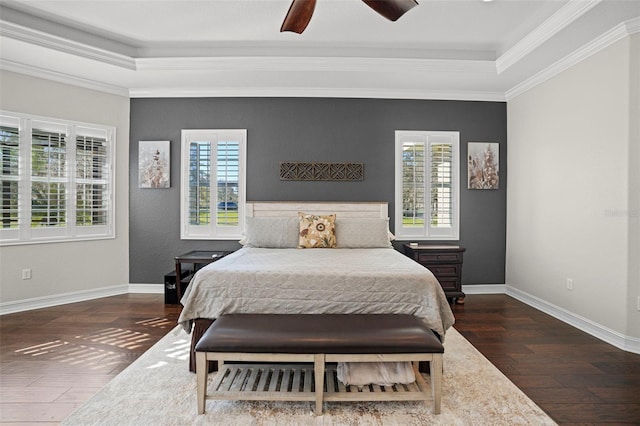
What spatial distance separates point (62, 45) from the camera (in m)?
3.64

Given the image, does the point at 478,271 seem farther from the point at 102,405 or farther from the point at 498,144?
the point at 102,405

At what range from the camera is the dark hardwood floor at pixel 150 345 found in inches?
85.6

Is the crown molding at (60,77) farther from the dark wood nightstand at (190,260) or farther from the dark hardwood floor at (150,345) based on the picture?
the dark hardwood floor at (150,345)

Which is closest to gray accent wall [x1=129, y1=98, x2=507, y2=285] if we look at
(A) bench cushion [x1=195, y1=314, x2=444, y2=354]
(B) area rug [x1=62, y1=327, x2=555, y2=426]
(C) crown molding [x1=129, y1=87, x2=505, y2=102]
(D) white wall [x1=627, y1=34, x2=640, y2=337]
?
(C) crown molding [x1=129, y1=87, x2=505, y2=102]

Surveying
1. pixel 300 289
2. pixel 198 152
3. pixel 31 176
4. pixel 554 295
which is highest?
pixel 198 152

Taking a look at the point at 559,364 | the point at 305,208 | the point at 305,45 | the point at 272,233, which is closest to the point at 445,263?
the point at 559,364

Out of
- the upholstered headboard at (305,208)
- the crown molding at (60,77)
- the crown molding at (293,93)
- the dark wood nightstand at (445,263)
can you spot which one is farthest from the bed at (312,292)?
the crown molding at (60,77)

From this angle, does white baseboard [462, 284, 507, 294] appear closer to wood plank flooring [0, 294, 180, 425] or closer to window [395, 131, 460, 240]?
window [395, 131, 460, 240]

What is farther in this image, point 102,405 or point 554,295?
point 554,295

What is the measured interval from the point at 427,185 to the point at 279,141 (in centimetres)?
214

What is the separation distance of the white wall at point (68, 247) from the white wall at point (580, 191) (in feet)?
17.4

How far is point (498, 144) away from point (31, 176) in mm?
5934

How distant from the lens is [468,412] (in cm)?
209

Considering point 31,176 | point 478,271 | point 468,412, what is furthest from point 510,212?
point 31,176
